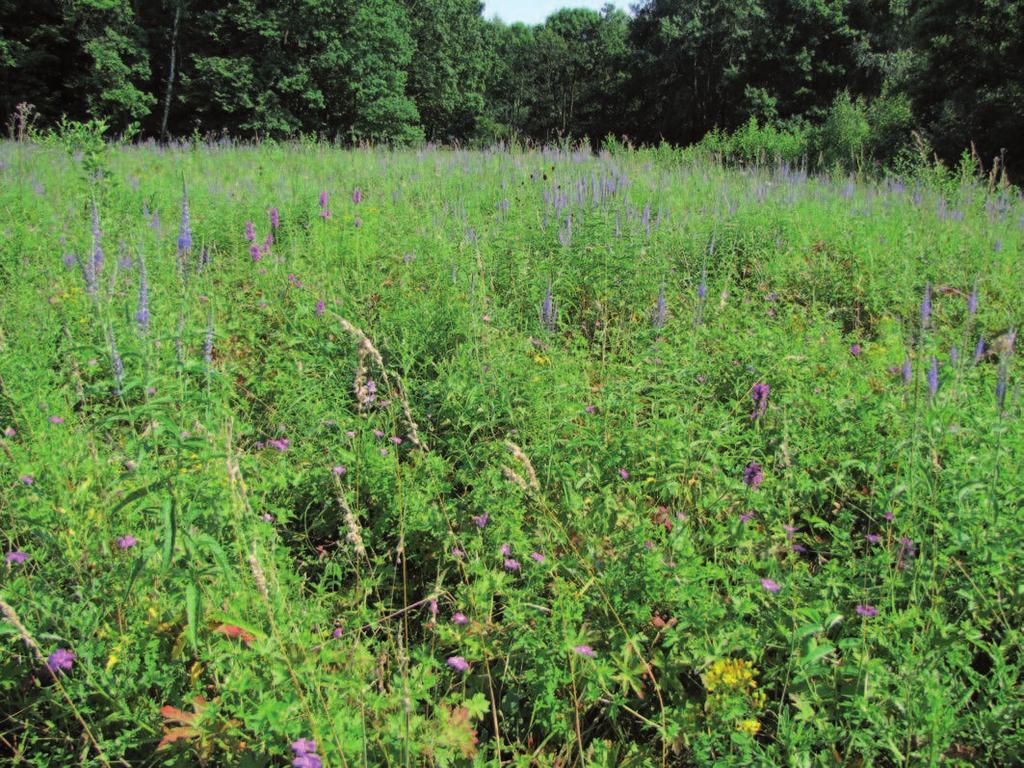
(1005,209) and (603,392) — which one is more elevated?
(1005,209)

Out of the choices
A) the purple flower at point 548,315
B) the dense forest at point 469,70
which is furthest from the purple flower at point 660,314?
the dense forest at point 469,70

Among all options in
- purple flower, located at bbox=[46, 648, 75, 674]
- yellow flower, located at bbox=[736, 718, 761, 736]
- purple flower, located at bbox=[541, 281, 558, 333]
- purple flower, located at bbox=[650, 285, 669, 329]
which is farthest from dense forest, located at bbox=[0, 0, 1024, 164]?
purple flower, located at bbox=[46, 648, 75, 674]

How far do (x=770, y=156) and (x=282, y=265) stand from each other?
13.1 meters

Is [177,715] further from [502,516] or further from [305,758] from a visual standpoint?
[502,516]

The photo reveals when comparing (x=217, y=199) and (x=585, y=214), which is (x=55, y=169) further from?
(x=585, y=214)

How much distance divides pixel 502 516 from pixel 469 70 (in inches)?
1989

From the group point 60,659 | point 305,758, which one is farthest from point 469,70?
point 305,758

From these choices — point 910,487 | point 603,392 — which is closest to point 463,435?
point 603,392

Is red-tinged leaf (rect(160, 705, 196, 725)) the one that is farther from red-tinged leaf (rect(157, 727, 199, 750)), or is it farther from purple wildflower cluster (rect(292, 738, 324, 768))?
purple wildflower cluster (rect(292, 738, 324, 768))

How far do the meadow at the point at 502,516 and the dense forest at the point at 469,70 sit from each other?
7289mm

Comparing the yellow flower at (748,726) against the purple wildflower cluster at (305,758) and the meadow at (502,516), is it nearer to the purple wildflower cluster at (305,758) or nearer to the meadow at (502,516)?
the meadow at (502,516)

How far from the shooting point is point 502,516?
7.47 feet

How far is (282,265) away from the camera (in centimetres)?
459

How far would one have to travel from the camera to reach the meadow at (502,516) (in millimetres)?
1649
